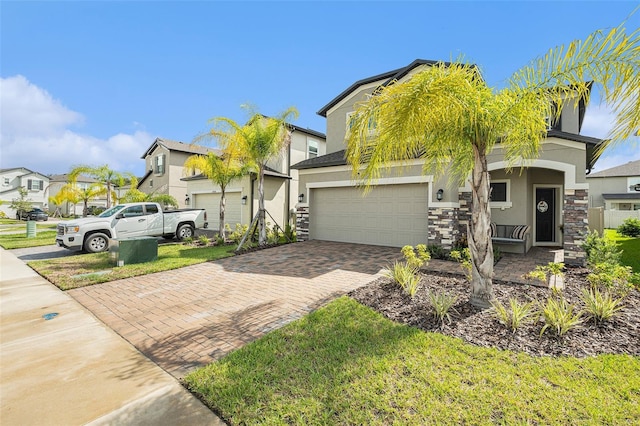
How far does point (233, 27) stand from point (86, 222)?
926 centimetres

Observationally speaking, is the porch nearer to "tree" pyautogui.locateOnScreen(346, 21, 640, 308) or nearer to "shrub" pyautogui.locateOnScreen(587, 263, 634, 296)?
"shrub" pyautogui.locateOnScreen(587, 263, 634, 296)

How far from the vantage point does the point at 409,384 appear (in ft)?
9.61

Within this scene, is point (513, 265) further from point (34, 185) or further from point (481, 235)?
point (34, 185)

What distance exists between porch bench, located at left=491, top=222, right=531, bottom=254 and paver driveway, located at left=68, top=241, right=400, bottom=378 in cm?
367

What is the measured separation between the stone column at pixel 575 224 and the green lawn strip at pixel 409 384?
19.4ft

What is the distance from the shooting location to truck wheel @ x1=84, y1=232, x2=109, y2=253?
1132 cm

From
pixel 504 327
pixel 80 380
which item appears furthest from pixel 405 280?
pixel 80 380

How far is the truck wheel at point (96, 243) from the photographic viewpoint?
1132cm

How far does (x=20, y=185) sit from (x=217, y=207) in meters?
46.1

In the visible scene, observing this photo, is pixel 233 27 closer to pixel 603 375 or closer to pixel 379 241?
pixel 379 241

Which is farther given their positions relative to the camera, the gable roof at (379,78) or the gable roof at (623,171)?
the gable roof at (623,171)

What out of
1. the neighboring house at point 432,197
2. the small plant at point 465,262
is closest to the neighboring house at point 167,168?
the neighboring house at point 432,197

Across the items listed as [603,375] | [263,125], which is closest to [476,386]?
[603,375]

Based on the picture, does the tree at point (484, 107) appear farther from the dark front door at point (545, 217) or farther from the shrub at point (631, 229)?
the shrub at point (631, 229)
